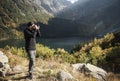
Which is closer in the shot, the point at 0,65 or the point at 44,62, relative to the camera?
the point at 0,65

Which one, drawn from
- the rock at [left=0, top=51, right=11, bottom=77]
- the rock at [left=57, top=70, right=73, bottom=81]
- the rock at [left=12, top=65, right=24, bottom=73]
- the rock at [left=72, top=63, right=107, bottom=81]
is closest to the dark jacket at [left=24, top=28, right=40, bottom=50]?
the rock at [left=57, top=70, right=73, bottom=81]

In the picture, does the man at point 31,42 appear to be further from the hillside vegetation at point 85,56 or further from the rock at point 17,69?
the hillside vegetation at point 85,56

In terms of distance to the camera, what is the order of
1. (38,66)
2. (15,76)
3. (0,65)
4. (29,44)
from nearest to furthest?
(29,44) < (15,76) < (0,65) < (38,66)

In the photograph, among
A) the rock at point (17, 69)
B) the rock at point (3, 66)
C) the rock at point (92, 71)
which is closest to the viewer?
the rock at point (3, 66)

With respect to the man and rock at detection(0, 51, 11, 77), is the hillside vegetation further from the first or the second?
the man

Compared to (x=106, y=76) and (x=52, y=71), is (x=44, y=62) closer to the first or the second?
(x=52, y=71)

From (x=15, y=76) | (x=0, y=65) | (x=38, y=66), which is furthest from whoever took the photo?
(x=38, y=66)

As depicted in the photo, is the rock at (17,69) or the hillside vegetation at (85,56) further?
the hillside vegetation at (85,56)

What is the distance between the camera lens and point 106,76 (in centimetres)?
1809

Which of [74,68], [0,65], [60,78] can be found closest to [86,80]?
[60,78]

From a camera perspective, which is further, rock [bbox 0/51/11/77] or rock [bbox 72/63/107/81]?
rock [bbox 72/63/107/81]

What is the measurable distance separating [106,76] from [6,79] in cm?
643

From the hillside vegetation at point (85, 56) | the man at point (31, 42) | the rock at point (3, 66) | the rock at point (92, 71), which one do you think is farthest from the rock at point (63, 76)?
the hillside vegetation at point (85, 56)

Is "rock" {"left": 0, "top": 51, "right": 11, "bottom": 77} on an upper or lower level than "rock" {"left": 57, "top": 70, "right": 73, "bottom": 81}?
upper
